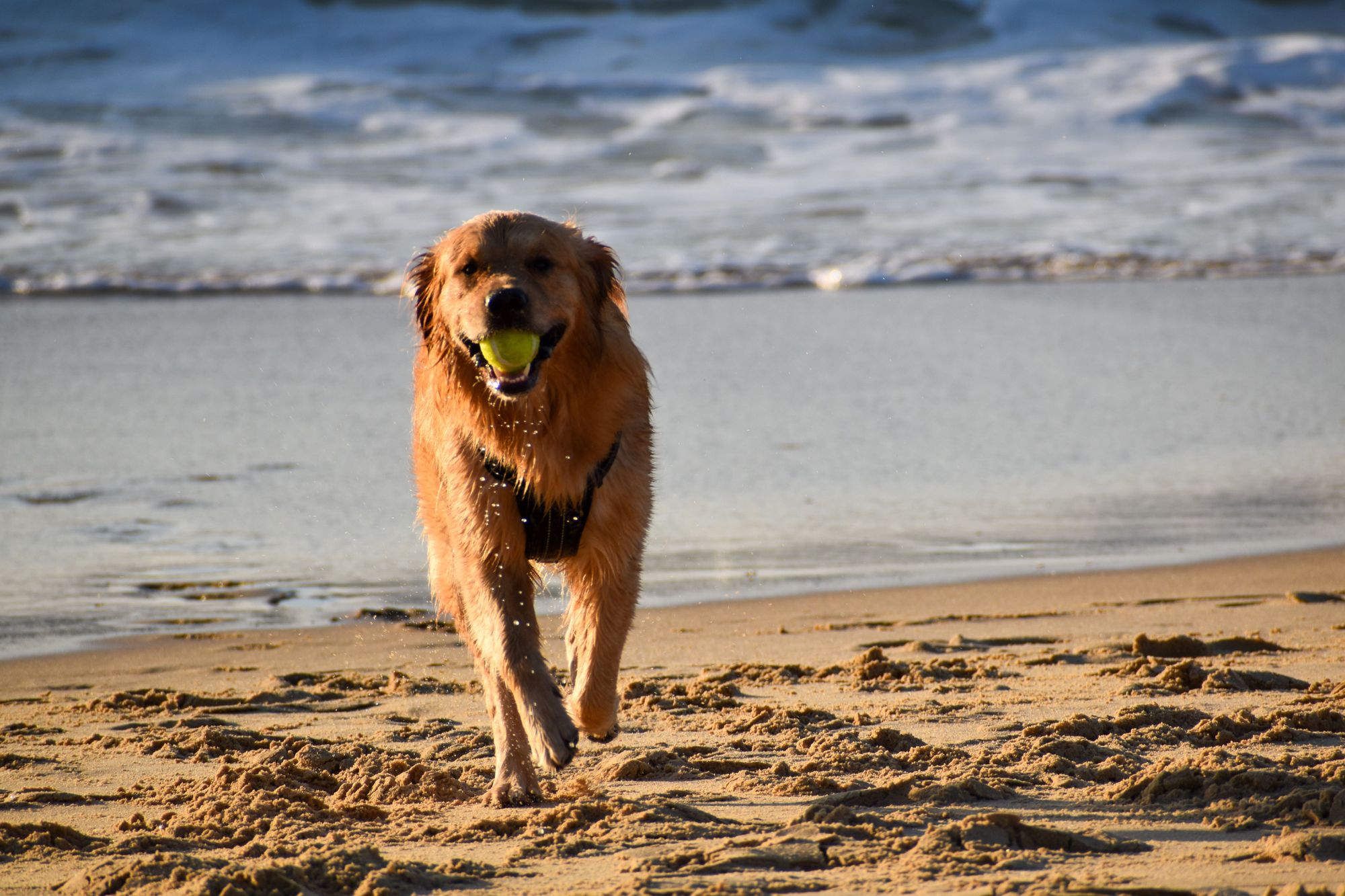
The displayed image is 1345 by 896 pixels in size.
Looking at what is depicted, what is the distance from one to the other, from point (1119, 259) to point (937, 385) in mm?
6459

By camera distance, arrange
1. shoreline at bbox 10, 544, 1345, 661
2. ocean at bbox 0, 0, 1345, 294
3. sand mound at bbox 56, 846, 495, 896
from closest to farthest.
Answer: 1. sand mound at bbox 56, 846, 495, 896
2. shoreline at bbox 10, 544, 1345, 661
3. ocean at bbox 0, 0, 1345, 294

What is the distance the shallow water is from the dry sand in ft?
1.46

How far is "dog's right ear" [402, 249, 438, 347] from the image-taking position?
4.11m

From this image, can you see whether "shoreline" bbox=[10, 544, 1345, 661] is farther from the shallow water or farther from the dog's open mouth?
the dog's open mouth

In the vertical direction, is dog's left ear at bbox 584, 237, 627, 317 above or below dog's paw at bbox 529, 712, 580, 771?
above

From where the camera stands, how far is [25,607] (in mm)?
5645

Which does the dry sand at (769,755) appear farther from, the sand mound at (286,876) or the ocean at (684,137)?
the ocean at (684,137)

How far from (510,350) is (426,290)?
45cm

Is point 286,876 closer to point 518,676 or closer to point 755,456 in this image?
point 518,676

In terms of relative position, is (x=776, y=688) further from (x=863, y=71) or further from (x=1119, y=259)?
(x=863, y=71)

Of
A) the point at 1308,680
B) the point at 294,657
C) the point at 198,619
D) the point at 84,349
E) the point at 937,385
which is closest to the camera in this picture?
the point at 1308,680

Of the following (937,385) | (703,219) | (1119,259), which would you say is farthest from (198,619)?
(703,219)

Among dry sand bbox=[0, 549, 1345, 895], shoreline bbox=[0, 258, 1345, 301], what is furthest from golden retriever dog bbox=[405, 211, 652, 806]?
shoreline bbox=[0, 258, 1345, 301]

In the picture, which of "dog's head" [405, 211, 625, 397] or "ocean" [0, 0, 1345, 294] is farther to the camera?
"ocean" [0, 0, 1345, 294]
